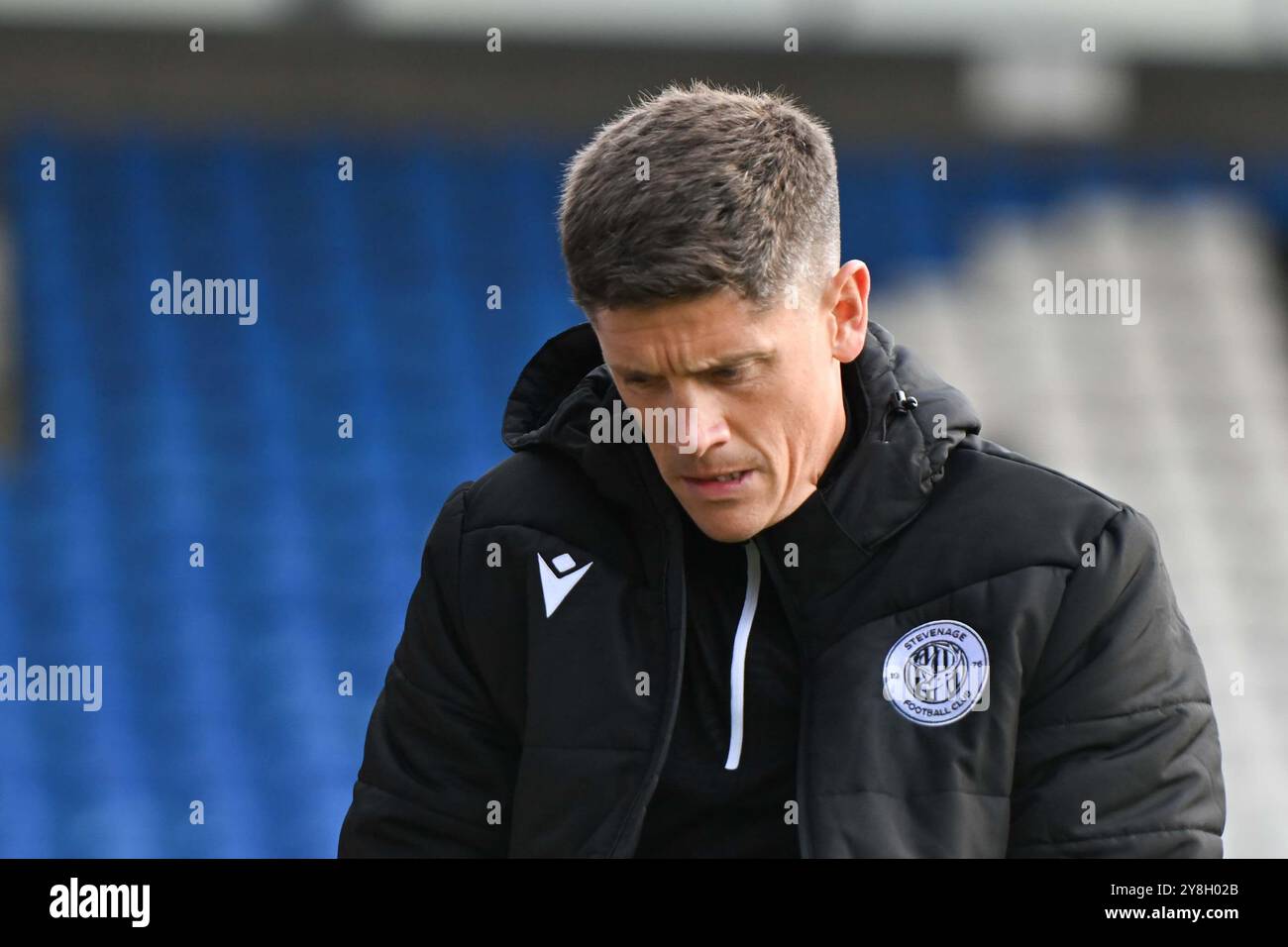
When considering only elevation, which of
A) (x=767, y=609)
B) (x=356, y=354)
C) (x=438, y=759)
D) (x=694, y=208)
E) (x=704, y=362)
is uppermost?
(x=356, y=354)

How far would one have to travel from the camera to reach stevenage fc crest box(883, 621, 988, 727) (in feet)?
4.84

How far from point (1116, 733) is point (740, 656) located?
0.34 metres

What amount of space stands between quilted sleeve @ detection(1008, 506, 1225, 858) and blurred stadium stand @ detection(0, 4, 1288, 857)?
355 centimetres

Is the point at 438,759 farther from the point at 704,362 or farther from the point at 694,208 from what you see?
the point at 694,208

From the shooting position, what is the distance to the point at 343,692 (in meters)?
5.00

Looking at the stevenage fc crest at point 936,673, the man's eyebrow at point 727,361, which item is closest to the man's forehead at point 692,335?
the man's eyebrow at point 727,361

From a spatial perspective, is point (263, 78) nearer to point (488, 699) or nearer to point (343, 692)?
point (343, 692)

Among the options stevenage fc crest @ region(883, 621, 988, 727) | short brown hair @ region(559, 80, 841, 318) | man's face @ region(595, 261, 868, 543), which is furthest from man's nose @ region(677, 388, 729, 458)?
stevenage fc crest @ region(883, 621, 988, 727)

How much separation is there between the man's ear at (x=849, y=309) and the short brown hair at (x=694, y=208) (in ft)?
0.07

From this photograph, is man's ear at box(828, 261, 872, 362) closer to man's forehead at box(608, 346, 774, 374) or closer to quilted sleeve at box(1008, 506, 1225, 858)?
man's forehead at box(608, 346, 774, 374)

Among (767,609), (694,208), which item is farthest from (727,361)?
(767,609)

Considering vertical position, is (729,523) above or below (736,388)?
below

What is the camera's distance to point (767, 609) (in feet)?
5.22
